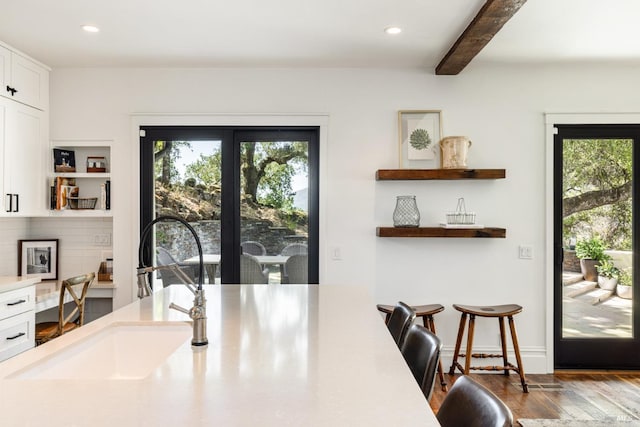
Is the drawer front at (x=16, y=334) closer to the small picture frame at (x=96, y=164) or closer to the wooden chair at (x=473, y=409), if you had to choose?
the small picture frame at (x=96, y=164)

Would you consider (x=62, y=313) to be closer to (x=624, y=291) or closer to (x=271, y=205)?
(x=271, y=205)

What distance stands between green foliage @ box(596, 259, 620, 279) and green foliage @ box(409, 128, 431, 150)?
1.88 metres

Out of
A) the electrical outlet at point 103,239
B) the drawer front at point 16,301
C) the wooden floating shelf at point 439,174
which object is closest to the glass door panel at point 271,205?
the wooden floating shelf at point 439,174

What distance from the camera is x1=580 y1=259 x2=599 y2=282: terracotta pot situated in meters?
3.99

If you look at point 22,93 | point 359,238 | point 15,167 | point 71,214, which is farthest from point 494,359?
point 22,93

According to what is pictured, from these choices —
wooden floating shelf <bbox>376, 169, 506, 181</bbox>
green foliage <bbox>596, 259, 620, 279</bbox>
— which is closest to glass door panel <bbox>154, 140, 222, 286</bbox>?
wooden floating shelf <bbox>376, 169, 506, 181</bbox>

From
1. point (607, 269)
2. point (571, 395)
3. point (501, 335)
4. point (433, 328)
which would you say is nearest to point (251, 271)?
point (433, 328)

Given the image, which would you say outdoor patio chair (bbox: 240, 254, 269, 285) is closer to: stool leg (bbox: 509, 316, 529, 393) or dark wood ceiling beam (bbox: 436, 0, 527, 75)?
stool leg (bbox: 509, 316, 529, 393)

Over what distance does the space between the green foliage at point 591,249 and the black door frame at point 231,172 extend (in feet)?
7.65

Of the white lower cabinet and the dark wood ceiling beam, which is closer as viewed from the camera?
the dark wood ceiling beam

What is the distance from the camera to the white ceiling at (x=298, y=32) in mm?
2779

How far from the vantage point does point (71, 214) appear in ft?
12.8

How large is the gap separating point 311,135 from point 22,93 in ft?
7.77

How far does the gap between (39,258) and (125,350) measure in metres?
2.67
